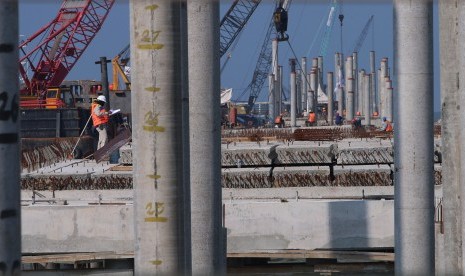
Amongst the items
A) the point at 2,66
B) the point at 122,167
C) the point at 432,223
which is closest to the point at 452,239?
the point at 432,223

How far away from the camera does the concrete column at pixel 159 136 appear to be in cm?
857

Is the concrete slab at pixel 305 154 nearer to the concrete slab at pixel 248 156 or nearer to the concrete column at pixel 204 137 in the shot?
the concrete slab at pixel 248 156

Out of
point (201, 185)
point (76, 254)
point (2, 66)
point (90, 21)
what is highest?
point (90, 21)

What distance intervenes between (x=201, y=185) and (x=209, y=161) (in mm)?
295

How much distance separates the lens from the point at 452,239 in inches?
508

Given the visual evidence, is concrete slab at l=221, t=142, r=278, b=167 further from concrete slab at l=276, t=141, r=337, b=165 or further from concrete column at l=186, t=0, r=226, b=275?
concrete column at l=186, t=0, r=226, b=275

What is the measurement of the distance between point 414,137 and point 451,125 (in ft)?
1.78

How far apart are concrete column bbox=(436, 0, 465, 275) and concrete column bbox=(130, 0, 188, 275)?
4976 millimetres

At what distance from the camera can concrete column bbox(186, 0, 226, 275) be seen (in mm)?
12422

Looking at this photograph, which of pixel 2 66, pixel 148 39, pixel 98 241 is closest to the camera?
pixel 2 66

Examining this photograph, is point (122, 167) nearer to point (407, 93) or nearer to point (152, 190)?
point (407, 93)

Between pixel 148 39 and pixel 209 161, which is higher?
pixel 148 39

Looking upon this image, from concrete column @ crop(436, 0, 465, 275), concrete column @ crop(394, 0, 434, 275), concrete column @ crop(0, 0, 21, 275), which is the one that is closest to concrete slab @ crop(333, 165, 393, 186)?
concrete column @ crop(436, 0, 465, 275)

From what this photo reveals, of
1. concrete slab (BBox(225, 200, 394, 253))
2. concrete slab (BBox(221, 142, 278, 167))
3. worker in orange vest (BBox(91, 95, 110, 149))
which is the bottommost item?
concrete slab (BBox(225, 200, 394, 253))
